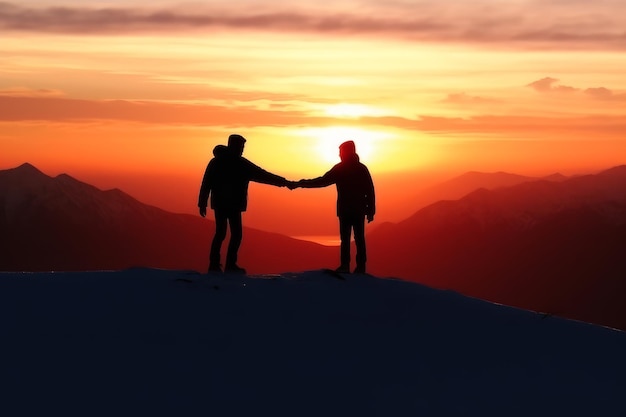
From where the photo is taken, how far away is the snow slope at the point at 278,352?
12.2 metres

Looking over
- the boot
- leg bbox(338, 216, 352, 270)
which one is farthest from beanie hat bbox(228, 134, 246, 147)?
leg bbox(338, 216, 352, 270)

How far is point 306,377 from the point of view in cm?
1315

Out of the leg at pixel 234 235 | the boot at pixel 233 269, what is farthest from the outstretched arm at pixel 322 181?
the boot at pixel 233 269

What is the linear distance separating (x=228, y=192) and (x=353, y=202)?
8.18 feet

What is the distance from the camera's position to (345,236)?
19125 millimetres

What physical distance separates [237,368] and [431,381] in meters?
2.68

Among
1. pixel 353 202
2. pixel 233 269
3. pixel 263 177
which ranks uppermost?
A: pixel 263 177

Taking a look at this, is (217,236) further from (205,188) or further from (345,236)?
(345,236)

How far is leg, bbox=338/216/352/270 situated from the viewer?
19.1 m

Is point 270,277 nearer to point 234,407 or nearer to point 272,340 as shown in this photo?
point 272,340

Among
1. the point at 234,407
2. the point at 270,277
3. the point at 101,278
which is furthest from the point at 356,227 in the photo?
the point at 234,407

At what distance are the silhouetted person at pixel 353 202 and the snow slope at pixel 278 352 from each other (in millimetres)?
1268

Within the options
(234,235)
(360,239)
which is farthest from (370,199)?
(234,235)

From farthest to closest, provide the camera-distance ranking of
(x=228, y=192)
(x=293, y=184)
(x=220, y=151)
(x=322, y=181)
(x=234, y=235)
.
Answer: (x=293, y=184), (x=322, y=181), (x=220, y=151), (x=234, y=235), (x=228, y=192)
